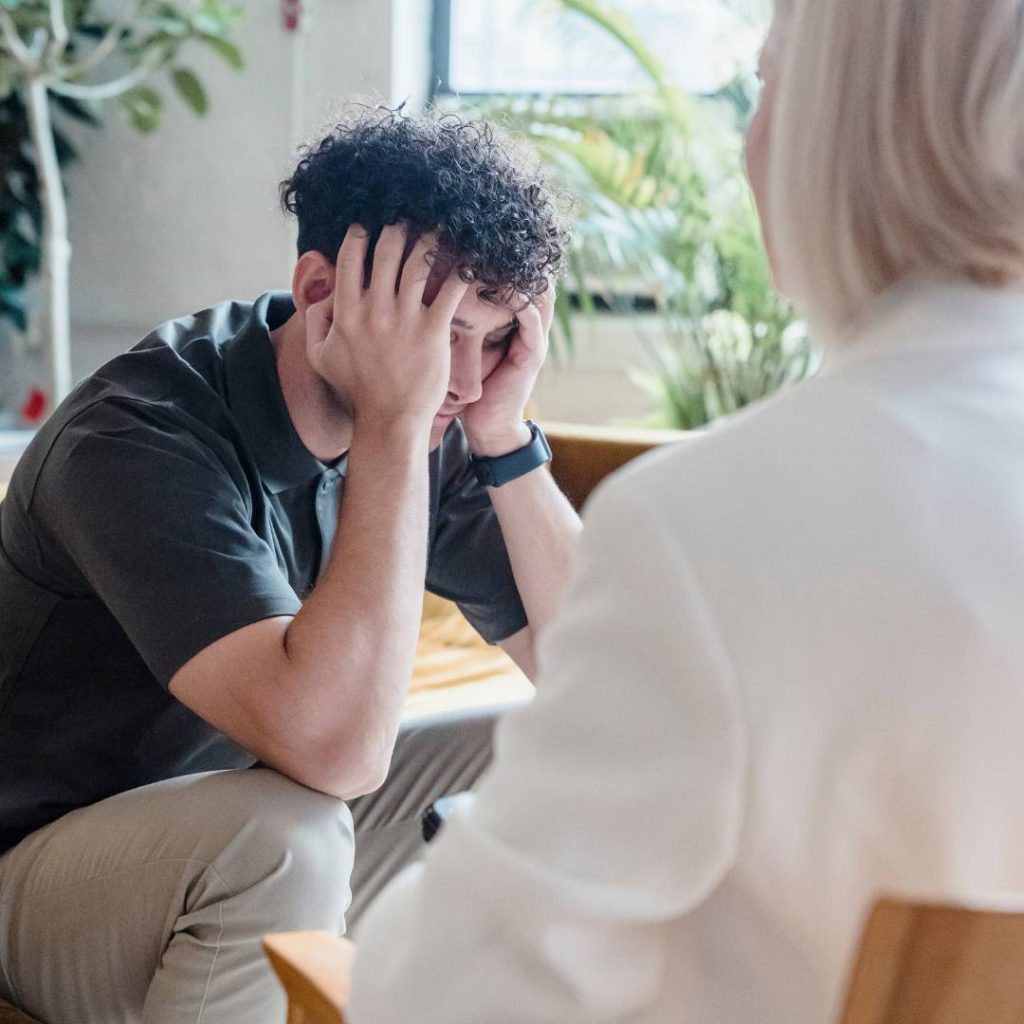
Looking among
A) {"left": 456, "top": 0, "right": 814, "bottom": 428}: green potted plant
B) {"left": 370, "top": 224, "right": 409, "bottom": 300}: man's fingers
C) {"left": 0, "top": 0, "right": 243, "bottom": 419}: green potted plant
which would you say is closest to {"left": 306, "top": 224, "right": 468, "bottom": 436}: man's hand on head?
{"left": 370, "top": 224, "right": 409, "bottom": 300}: man's fingers

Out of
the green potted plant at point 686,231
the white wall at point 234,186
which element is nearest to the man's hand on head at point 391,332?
the green potted plant at point 686,231

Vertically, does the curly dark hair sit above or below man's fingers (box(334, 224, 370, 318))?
above

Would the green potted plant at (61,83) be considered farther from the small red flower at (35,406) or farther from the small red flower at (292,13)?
the small red flower at (292,13)

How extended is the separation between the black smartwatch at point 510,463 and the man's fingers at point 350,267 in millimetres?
278

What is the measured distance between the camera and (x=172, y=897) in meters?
1.19

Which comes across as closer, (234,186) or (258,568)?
(258,568)

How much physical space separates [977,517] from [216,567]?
786 millimetres

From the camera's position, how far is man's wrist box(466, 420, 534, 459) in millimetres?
1568

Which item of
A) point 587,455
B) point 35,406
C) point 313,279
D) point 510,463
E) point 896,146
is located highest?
point 896,146

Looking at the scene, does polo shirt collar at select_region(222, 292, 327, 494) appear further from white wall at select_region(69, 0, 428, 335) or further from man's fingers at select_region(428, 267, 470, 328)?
white wall at select_region(69, 0, 428, 335)

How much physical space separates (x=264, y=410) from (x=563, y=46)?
2.61 metres

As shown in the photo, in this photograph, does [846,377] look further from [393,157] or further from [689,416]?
[689,416]

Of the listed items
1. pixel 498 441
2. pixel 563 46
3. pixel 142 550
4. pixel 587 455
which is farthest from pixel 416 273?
pixel 563 46

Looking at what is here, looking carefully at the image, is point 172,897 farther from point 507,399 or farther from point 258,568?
point 507,399
